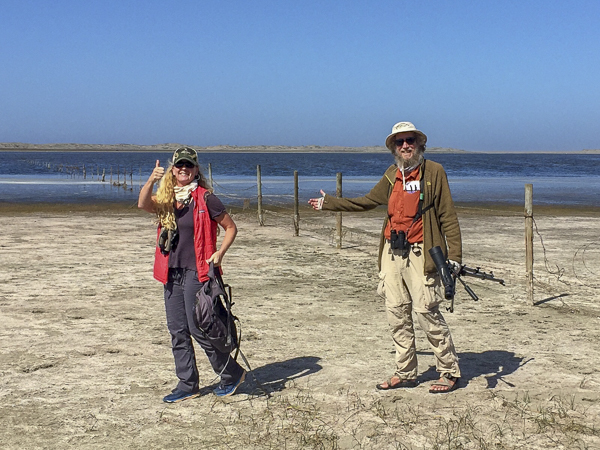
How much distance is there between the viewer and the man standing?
4.92 metres

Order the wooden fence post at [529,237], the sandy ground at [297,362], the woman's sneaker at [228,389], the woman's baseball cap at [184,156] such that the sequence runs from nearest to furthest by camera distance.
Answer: the sandy ground at [297,362]
the woman's baseball cap at [184,156]
the woman's sneaker at [228,389]
the wooden fence post at [529,237]

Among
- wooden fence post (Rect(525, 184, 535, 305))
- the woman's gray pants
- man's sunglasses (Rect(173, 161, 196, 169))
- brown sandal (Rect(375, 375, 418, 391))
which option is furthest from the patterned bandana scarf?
wooden fence post (Rect(525, 184, 535, 305))

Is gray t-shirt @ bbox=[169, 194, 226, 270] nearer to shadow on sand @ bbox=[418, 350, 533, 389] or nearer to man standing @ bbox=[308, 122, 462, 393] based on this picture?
man standing @ bbox=[308, 122, 462, 393]

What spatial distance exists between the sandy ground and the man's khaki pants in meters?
0.26

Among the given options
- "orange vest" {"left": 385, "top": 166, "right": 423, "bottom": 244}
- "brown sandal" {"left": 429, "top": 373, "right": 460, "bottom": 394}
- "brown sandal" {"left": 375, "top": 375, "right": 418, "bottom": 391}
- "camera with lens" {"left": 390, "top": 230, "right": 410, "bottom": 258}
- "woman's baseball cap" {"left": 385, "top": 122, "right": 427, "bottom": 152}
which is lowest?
"brown sandal" {"left": 375, "top": 375, "right": 418, "bottom": 391}

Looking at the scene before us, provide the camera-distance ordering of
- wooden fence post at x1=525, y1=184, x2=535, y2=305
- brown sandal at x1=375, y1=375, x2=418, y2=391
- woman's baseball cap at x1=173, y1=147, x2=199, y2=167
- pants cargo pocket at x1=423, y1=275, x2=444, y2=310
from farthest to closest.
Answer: wooden fence post at x1=525, y1=184, x2=535, y2=305 → brown sandal at x1=375, y1=375, x2=418, y2=391 → pants cargo pocket at x1=423, y1=275, x2=444, y2=310 → woman's baseball cap at x1=173, y1=147, x2=199, y2=167

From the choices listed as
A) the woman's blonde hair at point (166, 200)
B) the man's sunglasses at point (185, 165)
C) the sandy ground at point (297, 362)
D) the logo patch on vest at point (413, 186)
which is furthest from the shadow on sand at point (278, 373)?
the logo patch on vest at point (413, 186)

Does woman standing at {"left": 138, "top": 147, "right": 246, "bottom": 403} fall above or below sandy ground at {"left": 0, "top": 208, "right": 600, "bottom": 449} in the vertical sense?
above

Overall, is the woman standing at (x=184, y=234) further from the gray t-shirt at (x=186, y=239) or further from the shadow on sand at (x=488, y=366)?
the shadow on sand at (x=488, y=366)

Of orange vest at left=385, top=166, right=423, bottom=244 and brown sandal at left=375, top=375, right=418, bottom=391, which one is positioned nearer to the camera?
orange vest at left=385, top=166, right=423, bottom=244

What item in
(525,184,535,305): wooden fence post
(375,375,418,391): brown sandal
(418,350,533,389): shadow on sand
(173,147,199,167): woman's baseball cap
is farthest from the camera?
(525,184,535,305): wooden fence post

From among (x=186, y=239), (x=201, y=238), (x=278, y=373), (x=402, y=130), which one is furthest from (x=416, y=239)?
(x=278, y=373)

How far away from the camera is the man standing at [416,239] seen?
4.92 m

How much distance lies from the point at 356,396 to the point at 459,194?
29.7 meters
